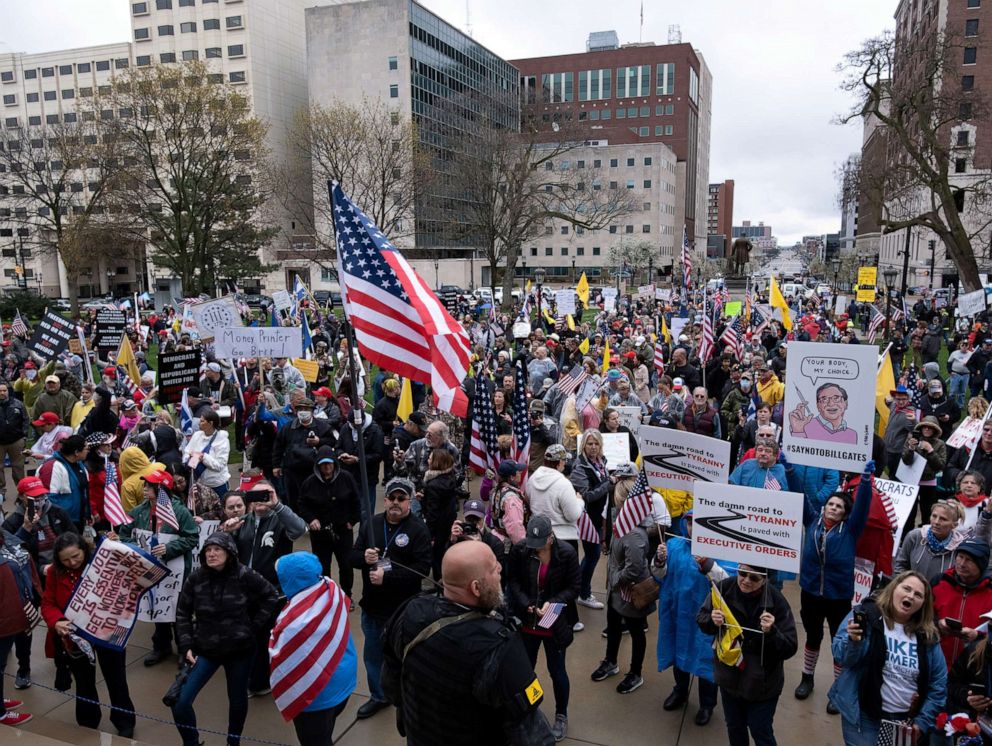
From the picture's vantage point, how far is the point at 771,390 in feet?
35.5

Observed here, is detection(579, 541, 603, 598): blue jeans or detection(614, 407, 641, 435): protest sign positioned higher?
detection(614, 407, 641, 435): protest sign

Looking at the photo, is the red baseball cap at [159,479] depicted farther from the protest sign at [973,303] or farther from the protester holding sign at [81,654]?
the protest sign at [973,303]

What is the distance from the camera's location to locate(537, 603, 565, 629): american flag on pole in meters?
5.00

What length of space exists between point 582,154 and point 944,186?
68.9 metres

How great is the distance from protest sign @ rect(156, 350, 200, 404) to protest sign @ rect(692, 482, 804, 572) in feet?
29.8

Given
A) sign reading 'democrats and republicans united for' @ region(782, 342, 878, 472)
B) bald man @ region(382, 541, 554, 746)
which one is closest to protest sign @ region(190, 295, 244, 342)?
sign reading 'democrats and republicans united for' @ region(782, 342, 878, 472)

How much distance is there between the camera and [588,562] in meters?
7.23

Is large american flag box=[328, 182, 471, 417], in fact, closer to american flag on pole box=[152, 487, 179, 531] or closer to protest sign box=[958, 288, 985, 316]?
american flag on pole box=[152, 487, 179, 531]

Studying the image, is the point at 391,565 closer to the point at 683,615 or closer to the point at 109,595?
the point at 109,595

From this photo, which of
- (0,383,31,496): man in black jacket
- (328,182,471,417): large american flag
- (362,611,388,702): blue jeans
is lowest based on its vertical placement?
(362,611,388,702): blue jeans

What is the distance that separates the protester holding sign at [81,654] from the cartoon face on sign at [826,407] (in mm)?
5795

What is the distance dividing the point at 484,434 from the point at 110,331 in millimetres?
12428

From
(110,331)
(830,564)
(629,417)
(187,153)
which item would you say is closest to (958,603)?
(830,564)

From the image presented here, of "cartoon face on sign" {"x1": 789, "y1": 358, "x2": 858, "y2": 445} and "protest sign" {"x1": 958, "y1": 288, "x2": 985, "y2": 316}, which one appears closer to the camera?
"cartoon face on sign" {"x1": 789, "y1": 358, "x2": 858, "y2": 445}
